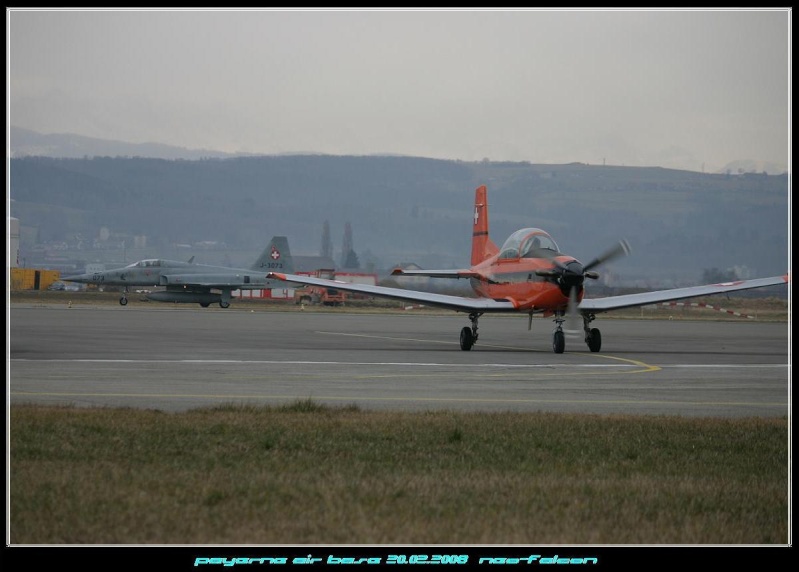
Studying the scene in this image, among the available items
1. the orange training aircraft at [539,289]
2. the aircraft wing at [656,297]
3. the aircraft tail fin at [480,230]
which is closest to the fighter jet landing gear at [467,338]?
the orange training aircraft at [539,289]

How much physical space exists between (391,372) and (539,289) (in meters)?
7.68

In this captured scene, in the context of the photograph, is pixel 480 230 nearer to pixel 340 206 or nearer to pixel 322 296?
pixel 322 296

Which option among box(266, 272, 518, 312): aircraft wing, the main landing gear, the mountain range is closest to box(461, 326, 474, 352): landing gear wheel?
box(266, 272, 518, 312): aircraft wing

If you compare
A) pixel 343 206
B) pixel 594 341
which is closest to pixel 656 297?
pixel 594 341

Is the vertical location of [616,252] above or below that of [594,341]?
above

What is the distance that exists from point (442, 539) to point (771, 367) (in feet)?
55.6

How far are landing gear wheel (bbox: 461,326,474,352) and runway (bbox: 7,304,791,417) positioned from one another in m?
0.43

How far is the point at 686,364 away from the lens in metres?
21.8

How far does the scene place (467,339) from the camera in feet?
84.3

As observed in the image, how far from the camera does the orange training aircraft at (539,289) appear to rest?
24.7m

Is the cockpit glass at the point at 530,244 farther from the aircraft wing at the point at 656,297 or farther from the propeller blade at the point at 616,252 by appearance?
the propeller blade at the point at 616,252

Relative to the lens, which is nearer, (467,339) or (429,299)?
(467,339)

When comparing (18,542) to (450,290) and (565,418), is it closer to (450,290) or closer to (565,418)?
(565,418)
